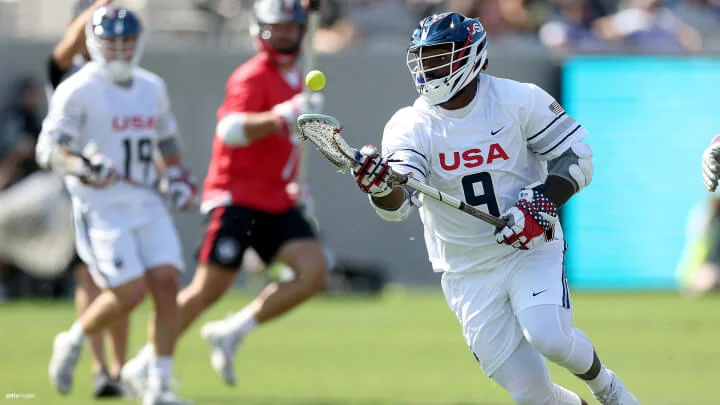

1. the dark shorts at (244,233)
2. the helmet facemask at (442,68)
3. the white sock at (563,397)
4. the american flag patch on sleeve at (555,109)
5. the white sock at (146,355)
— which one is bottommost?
the white sock at (146,355)

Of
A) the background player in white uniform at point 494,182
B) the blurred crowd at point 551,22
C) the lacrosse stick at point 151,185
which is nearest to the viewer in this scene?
the background player in white uniform at point 494,182

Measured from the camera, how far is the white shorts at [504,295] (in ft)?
21.5

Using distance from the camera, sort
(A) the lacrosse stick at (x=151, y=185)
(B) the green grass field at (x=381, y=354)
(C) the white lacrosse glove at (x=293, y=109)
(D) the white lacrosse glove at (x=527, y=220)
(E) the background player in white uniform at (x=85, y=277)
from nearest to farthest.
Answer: (D) the white lacrosse glove at (x=527, y=220), (A) the lacrosse stick at (x=151, y=185), (E) the background player in white uniform at (x=85, y=277), (C) the white lacrosse glove at (x=293, y=109), (B) the green grass field at (x=381, y=354)

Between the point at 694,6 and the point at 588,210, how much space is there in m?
4.82

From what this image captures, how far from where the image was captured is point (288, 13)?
9.76 m

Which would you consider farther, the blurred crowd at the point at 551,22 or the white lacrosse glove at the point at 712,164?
the blurred crowd at the point at 551,22

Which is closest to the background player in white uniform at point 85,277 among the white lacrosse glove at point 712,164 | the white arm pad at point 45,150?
the white arm pad at point 45,150

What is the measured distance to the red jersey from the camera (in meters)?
9.72

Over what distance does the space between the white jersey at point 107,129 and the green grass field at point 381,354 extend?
1418mm

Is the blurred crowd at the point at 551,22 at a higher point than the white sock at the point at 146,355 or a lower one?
lower

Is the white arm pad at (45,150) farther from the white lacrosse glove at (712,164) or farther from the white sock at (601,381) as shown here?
the white lacrosse glove at (712,164)

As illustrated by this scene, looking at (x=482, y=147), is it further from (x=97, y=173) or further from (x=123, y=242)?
(x=123, y=242)

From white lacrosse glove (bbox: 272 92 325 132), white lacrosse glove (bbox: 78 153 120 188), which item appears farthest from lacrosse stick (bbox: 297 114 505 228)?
white lacrosse glove (bbox: 272 92 325 132)

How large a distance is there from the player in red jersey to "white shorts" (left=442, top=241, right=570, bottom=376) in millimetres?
2846
